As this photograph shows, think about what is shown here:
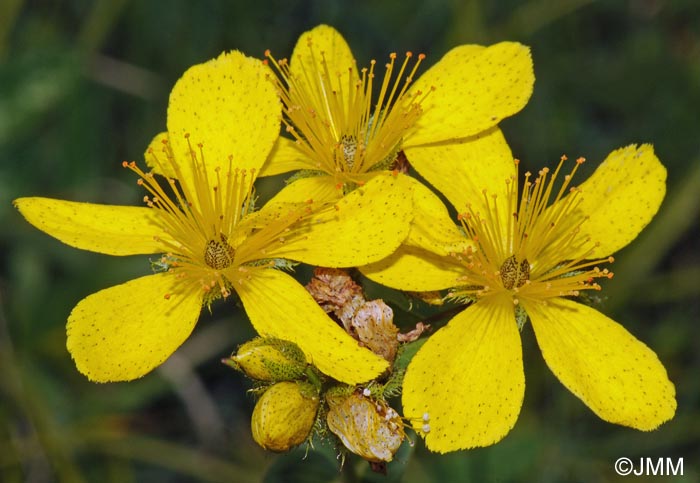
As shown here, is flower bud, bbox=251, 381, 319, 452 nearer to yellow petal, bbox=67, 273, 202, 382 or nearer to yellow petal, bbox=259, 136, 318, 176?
yellow petal, bbox=67, 273, 202, 382

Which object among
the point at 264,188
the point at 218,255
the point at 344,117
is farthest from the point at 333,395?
the point at 264,188

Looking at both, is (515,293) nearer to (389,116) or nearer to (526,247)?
(526,247)

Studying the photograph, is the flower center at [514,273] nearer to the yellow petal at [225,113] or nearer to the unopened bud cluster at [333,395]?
the unopened bud cluster at [333,395]

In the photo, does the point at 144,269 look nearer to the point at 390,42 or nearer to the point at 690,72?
the point at 390,42

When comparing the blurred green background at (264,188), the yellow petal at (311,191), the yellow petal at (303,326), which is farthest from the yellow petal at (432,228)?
the blurred green background at (264,188)

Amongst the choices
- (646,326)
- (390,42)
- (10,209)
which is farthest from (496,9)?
(10,209)

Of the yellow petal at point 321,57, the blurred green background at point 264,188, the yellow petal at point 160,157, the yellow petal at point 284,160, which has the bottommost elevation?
the blurred green background at point 264,188

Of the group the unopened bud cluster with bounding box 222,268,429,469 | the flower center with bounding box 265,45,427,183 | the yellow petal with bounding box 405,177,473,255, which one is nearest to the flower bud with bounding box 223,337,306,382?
the unopened bud cluster with bounding box 222,268,429,469
